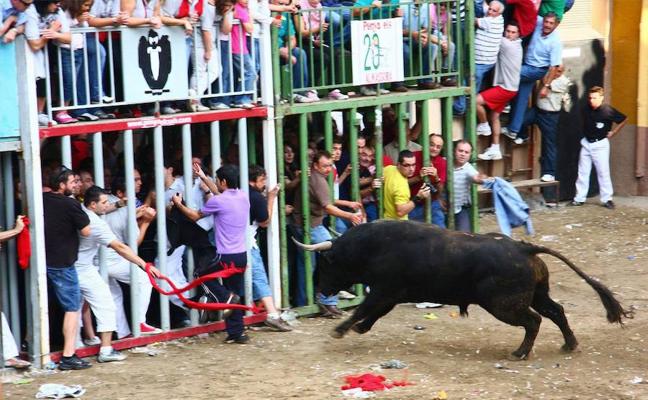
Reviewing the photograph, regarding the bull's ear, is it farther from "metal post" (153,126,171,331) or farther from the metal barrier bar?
the metal barrier bar

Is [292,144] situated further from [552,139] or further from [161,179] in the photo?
[552,139]

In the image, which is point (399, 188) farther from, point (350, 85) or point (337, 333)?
point (337, 333)

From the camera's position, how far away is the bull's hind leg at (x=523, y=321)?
1293cm

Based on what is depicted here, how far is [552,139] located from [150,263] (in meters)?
8.01

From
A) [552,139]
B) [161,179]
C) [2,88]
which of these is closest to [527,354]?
[161,179]

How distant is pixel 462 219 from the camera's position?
15852 millimetres

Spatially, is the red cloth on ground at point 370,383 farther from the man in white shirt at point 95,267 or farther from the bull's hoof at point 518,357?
the man in white shirt at point 95,267

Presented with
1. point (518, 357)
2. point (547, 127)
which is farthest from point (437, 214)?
point (547, 127)

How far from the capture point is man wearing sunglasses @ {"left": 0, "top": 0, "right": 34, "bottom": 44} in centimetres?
1181

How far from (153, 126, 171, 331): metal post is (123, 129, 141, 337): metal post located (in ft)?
0.75

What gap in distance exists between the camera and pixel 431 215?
15523 mm

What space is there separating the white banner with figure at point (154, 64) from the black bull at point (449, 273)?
6.37 feet

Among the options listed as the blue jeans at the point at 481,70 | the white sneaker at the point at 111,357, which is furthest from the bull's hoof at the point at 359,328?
the blue jeans at the point at 481,70

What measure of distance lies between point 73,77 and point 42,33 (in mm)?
555
